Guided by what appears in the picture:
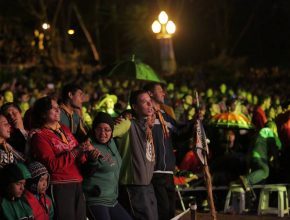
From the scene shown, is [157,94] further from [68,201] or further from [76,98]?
[68,201]

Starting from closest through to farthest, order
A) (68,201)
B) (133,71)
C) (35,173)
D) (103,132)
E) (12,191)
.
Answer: (12,191)
(35,173)
(68,201)
(103,132)
(133,71)

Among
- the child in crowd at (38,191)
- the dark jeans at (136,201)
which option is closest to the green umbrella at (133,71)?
the dark jeans at (136,201)

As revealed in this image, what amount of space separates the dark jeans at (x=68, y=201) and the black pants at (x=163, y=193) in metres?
1.51

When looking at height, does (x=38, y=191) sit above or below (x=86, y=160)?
below

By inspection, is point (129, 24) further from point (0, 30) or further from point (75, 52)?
point (0, 30)

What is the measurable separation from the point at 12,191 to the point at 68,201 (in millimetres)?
Answer: 673

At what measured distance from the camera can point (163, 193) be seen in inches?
312

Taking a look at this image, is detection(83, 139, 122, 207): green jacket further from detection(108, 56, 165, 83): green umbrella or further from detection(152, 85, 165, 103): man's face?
detection(108, 56, 165, 83): green umbrella

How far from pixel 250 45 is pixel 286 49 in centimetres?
356

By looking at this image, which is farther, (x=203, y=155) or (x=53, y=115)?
(x=203, y=155)

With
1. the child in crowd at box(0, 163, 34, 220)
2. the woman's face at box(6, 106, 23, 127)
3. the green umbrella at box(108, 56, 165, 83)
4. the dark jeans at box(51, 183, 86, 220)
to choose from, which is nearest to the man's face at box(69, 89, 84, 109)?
the woman's face at box(6, 106, 23, 127)

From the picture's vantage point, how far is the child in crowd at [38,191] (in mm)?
6090

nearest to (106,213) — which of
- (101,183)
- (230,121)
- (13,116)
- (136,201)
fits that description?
(101,183)

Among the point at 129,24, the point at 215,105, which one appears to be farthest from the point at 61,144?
the point at 129,24
